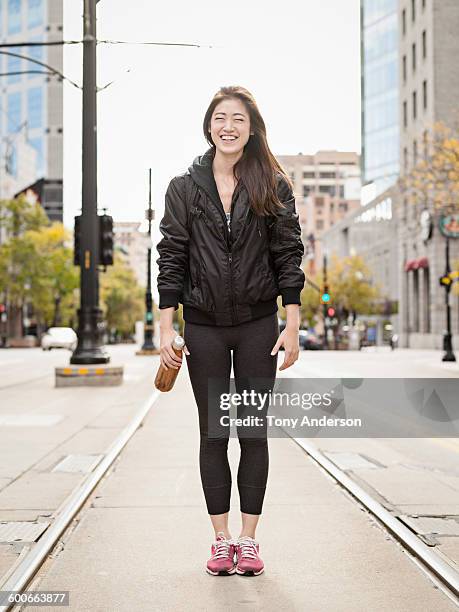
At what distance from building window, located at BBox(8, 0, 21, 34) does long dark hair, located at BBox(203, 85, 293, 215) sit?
15240 cm

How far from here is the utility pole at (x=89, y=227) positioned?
60.4ft

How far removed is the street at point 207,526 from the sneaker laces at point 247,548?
126mm

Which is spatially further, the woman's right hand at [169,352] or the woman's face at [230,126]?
the woman's face at [230,126]

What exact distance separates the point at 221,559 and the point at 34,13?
15162 cm

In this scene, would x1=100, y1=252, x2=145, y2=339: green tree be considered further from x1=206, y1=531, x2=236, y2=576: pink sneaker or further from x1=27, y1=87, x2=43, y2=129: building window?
x1=206, y1=531, x2=236, y2=576: pink sneaker

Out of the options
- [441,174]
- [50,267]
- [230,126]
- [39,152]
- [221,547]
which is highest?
[39,152]

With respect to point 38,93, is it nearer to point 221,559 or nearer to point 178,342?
point 178,342

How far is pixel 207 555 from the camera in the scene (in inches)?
186

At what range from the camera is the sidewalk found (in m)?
3.96

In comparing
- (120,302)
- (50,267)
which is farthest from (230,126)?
(120,302)

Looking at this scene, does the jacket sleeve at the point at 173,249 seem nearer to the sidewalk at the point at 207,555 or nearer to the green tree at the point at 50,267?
the sidewalk at the point at 207,555

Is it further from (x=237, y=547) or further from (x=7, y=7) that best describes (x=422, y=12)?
(x=7, y=7)

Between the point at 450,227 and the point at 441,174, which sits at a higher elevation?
the point at 441,174

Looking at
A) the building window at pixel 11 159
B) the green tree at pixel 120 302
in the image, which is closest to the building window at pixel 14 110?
the building window at pixel 11 159
